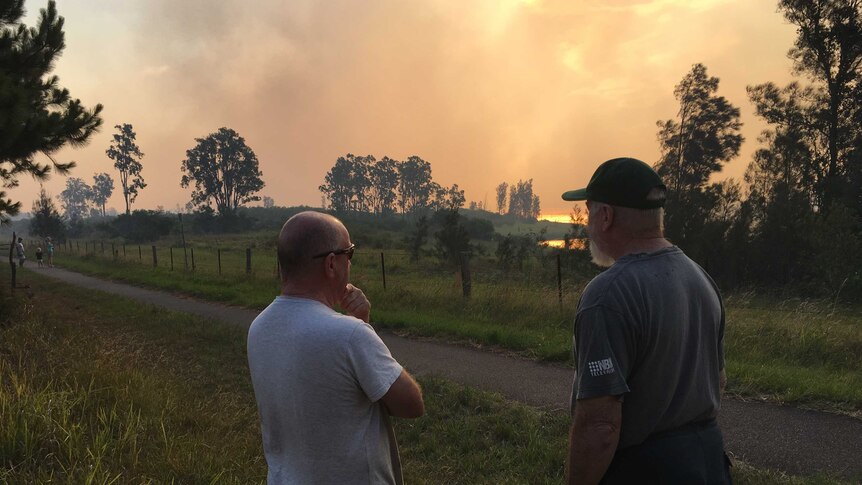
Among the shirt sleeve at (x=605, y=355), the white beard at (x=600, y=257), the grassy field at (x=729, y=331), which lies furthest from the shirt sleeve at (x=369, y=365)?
the grassy field at (x=729, y=331)

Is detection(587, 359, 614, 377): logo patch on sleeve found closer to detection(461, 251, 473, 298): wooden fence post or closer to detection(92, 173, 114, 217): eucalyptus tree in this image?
detection(461, 251, 473, 298): wooden fence post

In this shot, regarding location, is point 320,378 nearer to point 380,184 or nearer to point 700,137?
point 700,137

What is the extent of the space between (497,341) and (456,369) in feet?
4.58

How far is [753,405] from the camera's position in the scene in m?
5.05

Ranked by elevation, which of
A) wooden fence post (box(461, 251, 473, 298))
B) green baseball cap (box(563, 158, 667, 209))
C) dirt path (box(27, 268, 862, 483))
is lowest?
dirt path (box(27, 268, 862, 483))

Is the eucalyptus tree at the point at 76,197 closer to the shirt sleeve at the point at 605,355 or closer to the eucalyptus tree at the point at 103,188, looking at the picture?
the eucalyptus tree at the point at 103,188

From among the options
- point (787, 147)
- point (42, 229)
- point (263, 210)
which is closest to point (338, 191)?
point (263, 210)

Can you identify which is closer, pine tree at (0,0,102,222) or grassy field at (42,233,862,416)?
grassy field at (42,233,862,416)

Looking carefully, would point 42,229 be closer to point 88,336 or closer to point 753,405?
point 88,336

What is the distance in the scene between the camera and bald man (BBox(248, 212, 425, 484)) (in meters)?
1.60

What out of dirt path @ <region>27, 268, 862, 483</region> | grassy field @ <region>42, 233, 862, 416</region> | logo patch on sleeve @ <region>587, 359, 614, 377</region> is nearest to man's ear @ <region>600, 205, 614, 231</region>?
logo patch on sleeve @ <region>587, 359, 614, 377</region>

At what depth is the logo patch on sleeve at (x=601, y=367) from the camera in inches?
60.0

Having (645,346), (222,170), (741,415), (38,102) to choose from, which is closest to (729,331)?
(741,415)

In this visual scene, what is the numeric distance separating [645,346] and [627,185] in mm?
560
